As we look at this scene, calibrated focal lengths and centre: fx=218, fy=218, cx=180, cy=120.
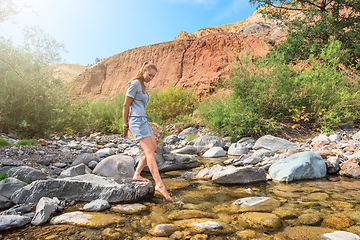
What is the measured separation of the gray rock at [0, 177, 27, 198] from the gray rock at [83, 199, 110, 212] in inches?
40.4

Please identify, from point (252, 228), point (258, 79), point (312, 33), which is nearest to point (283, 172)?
point (252, 228)

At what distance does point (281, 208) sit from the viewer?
2.31 metres

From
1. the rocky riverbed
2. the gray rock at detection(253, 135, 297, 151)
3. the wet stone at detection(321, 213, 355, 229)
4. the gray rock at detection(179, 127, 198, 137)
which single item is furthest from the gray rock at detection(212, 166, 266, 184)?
the gray rock at detection(179, 127, 198, 137)

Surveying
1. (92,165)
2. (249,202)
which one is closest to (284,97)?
(249,202)

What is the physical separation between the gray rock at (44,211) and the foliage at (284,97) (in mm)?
4990

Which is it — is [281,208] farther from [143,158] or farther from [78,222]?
[78,222]

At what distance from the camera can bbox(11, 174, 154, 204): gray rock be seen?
2.49 m

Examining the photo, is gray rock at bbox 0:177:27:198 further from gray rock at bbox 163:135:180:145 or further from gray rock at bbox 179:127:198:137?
gray rock at bbox 179:127:198:137

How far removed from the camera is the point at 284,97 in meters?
5.85

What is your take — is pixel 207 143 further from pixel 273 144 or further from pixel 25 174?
pixel 25 174

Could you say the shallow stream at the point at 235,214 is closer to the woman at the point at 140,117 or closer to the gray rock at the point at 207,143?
the woman at the point at 140,117

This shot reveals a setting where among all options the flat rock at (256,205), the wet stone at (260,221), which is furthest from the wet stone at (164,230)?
the flat rock at (256,205)

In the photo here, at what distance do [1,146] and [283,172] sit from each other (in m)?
5.53

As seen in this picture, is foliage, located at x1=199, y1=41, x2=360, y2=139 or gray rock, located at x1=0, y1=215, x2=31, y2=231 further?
foliage, located at x1=199, y1=41, x2=360, y2=139
